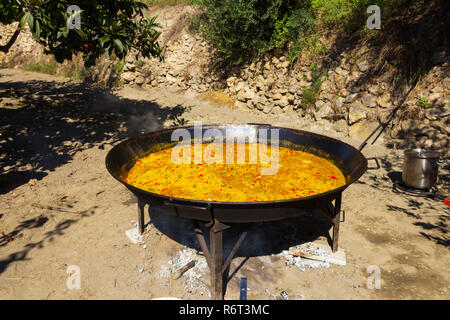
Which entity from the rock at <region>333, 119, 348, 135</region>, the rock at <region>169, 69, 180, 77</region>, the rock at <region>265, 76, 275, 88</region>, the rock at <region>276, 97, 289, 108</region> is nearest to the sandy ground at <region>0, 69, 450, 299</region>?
the rock at <region>333, 119, 348, 135</region>

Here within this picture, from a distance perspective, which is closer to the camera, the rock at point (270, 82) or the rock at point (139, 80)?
the rock at point (270, 82)

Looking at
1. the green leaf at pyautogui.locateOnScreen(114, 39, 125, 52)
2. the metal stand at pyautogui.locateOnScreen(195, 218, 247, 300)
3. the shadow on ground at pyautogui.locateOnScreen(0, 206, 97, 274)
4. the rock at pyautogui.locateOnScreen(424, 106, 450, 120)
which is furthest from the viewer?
the rock at pyautogui.locateOnScreen(424, 106, 450, 120)

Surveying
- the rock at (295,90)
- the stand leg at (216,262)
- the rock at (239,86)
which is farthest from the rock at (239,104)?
the stand leg at (216,262)

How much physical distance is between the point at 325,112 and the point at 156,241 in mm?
7661

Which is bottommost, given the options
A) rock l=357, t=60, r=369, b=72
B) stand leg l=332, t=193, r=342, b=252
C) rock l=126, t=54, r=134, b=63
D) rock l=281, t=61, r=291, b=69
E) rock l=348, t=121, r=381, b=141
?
stand leg l=332, t=193, r=342, b=252

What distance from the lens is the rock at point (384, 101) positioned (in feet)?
29.5

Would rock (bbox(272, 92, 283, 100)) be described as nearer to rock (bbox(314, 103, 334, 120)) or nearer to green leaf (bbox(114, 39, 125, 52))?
rock (bbox(314, 103, 334, 120))

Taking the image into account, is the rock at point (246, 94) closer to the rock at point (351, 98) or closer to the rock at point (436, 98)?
the rock at point (351, 98)

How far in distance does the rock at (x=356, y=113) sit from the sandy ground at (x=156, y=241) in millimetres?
963

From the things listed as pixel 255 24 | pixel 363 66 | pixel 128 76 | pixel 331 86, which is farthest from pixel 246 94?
pixel 128 76

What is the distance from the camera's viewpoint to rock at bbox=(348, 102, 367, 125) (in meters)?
9.30

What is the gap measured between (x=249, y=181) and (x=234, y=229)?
4.48 feet

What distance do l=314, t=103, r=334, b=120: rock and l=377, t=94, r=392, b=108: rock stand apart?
1.48 metres

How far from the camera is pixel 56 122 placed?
1023 centimetres
